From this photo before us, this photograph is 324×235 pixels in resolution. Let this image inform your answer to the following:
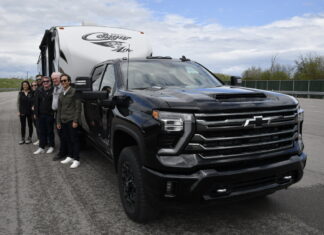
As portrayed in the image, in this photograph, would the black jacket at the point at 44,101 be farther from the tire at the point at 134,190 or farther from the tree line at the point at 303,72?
the tree line at the point at 303,72

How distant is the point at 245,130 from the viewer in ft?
9.91

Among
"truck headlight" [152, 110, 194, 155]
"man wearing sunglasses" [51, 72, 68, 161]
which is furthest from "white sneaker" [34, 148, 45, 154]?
"truck headlight" [152, 110, 194, 155]

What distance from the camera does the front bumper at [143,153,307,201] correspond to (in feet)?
9.18

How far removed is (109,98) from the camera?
4.20 metres

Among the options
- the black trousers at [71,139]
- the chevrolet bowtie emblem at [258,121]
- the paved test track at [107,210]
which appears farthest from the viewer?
the black trousers at [71,139]

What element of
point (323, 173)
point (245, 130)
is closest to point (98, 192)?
point (245, 130)

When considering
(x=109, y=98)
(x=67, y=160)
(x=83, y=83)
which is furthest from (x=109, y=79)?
(x=67, y=160)

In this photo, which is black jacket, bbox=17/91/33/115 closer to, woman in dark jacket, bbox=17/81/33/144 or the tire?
woman in dark jacket, bbox=17/81/33/144

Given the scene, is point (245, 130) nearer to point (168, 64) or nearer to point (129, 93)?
point (129, 93)

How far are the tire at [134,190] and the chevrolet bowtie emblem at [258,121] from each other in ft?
3.77

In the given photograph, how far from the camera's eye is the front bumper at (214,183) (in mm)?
2797

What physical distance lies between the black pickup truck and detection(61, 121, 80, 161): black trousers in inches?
90.7

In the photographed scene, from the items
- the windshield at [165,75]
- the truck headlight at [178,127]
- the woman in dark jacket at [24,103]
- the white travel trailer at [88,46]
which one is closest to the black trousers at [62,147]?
the white travel trailer at [88,46]

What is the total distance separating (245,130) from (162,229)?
4.42 ft
